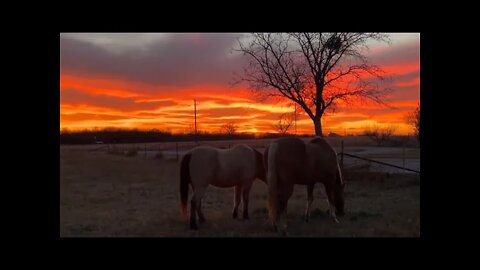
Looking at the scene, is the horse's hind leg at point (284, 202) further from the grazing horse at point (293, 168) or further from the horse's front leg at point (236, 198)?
the horse's front leg at point (236, 198)

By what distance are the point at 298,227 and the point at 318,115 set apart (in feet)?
27.9

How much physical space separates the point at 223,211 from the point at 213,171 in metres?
2.23

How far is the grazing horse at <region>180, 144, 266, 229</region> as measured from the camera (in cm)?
782

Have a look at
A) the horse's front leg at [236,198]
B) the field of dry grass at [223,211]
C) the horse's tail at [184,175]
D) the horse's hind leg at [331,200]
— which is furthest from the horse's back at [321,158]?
the horse's tail at [184,175]

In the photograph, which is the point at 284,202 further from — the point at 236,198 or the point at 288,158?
the point at 236,198

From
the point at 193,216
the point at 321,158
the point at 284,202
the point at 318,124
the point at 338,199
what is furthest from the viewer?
the point at 318,124

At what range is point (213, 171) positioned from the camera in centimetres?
791

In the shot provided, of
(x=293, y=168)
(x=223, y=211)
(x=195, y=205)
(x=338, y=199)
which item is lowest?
(x=223, y=211)

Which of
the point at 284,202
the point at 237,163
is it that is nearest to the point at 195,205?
the point at 237,163

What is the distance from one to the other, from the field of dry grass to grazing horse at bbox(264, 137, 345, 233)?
0.53m

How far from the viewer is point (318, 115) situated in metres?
15.6

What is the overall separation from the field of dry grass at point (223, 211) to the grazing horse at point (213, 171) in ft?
1.85

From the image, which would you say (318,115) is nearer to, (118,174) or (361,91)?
(361,91)

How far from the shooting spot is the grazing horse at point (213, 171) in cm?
782
